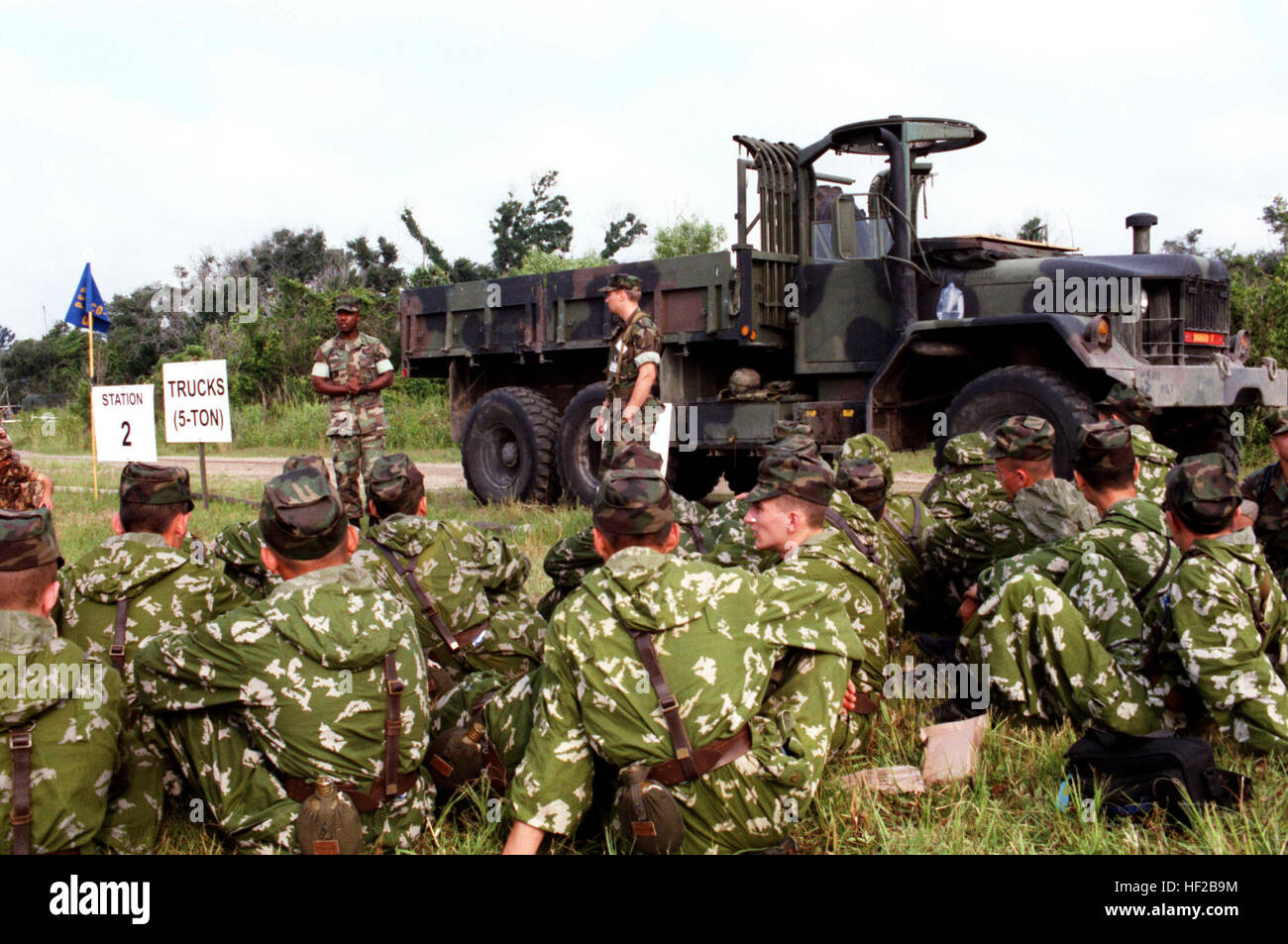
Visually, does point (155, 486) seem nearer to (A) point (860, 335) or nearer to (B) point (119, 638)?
(B) point (119, 638)

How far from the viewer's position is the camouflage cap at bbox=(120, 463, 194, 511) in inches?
156

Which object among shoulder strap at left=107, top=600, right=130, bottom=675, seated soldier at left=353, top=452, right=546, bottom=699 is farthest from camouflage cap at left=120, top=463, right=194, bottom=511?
seated soldier at left=353, top=452, right=546, bottom=699

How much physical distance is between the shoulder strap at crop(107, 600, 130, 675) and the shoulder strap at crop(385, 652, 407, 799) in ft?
3.35

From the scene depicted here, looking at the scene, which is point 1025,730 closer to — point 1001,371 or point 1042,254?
point 1001,371

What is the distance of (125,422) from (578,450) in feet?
12.5

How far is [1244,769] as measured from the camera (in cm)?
343

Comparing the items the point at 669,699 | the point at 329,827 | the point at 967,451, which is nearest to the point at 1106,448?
the point at 967,451

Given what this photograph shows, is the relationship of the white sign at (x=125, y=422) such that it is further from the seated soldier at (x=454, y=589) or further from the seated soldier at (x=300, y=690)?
the seated soldier at (x=300, y=690)

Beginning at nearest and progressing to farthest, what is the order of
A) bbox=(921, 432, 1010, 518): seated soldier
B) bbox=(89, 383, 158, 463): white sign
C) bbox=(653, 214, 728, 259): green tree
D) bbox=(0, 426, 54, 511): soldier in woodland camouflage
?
1. bbox=(921, 432, 1010, 518): seated soldier
2. bbox=(0, 426, 54, 511): soldier in woodland camouflage
3. bbox=(89, 383, 158, 463): white sign
4. bbox=(653, 214, 728, 259): green tree

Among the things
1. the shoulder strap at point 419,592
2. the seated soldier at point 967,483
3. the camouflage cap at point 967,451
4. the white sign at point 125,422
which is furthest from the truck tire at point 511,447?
the shoulder strap at point 419,592

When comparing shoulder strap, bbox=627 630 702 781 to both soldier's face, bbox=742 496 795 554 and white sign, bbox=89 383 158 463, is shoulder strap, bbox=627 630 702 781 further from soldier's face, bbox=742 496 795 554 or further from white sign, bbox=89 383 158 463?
white sign, bbox=89 383 158 463

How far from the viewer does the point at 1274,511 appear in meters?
5.11

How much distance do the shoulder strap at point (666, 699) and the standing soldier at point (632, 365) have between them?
425 centimetres
